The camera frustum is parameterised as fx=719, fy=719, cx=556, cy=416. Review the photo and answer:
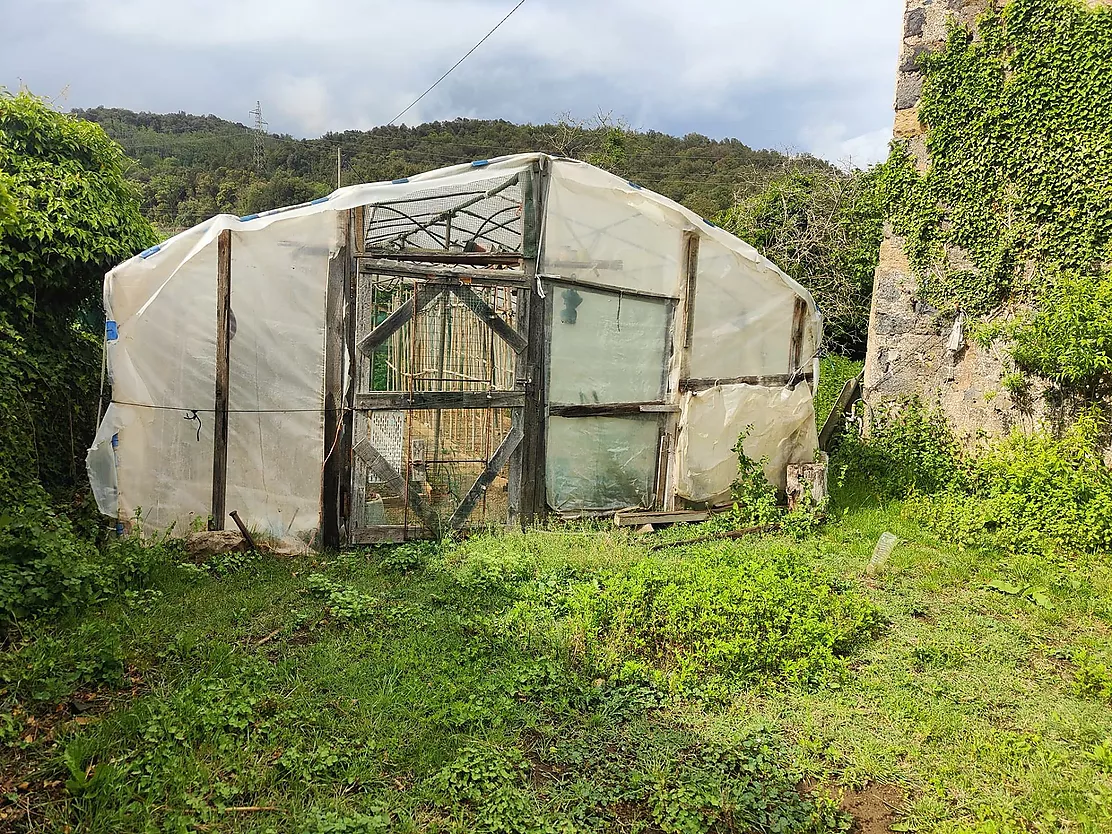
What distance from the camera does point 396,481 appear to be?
6.26m

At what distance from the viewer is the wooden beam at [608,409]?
6.80 meters

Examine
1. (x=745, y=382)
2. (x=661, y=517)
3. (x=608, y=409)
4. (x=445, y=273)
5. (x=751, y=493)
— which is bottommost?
(x=661, y=517)

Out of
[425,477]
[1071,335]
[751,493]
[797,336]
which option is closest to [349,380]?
[425,477]

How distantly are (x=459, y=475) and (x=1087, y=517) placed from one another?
5686mm

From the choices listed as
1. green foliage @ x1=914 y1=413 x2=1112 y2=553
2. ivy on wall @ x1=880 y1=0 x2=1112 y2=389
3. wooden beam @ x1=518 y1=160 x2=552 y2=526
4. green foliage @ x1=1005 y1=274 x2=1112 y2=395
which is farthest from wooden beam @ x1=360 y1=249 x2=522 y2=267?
green foliage @ x1=1005 y1=274 x2=1112 y2=395

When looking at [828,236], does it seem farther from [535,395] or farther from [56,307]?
[56,307]

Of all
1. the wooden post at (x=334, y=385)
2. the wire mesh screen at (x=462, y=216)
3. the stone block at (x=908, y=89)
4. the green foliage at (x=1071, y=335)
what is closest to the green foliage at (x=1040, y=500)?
the green foliage at (x=1071, y=335)

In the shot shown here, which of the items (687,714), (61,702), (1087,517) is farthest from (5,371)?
(1087,517)

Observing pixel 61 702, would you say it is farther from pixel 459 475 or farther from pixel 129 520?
pixel 459 475

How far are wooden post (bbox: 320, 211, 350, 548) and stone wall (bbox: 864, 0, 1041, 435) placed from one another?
244 inches

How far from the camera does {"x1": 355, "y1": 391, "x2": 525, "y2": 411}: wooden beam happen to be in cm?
614

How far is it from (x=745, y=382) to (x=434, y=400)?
3285 mm

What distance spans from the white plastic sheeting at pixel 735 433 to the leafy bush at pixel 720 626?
6.89 feet

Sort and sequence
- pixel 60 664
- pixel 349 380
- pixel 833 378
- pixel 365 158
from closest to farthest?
pixel 60 664 < pixel 349 380 < pixel 833 378 < pixel 365 158
